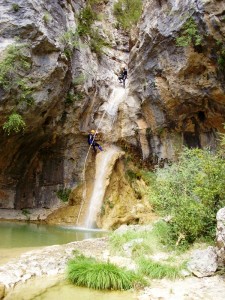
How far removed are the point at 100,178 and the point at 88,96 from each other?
5.97 metres

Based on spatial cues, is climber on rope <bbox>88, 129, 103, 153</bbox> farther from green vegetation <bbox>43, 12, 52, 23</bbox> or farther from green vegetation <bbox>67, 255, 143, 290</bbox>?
green vegetation <bbox>67, 255, 143, 290</bbox>

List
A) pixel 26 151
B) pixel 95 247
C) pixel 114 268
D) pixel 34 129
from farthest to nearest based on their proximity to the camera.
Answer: pixel 26 151, pixel 34 129, pixel 95 247, pixel 114 268

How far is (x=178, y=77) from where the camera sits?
18.4 metres

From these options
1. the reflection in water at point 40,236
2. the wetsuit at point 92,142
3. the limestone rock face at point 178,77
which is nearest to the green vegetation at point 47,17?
the limestone rock face at point 178,77

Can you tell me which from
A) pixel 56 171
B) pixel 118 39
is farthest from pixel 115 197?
pixel 118 39

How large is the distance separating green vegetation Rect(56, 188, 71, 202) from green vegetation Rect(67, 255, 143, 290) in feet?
43.8

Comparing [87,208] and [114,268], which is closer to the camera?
[114,268]

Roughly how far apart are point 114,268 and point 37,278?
83.1 inches

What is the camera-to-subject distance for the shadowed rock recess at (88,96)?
16891 mm

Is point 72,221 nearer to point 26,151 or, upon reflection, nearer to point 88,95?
point 26,151

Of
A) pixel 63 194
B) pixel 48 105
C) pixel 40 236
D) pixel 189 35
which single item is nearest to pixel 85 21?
pixel 48 105

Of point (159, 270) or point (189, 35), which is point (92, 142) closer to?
point (189, 35)

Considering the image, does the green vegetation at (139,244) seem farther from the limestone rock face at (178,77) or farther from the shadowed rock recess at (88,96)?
the limestone rock face at (178,77)

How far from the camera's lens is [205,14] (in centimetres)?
1619
